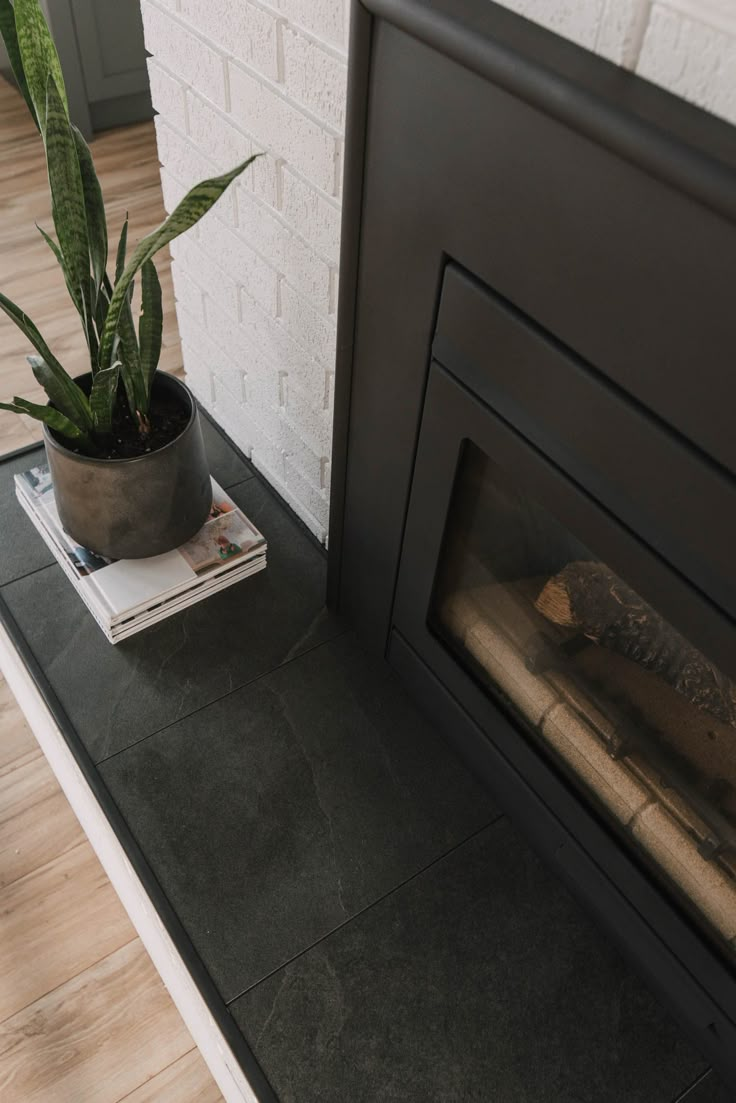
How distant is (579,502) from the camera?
Answer: 2.47ft

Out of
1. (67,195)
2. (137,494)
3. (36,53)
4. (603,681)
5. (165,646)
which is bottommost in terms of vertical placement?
(165,646)

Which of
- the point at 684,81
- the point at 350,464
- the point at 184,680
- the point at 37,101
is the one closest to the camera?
the point at 684,81

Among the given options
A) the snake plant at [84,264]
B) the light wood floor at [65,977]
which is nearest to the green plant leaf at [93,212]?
the snake plant at [84,264]

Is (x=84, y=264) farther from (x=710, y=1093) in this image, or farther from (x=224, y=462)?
(x=710, y=1093)

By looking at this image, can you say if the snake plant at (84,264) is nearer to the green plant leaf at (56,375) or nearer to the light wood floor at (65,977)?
the green plant leaf at (56,375)

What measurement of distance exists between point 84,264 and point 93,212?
7 cm

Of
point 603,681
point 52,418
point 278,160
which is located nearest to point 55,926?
point 52,418

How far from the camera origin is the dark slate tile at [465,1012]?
91 centimetres

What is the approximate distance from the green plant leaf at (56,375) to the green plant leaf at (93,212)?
92 mm

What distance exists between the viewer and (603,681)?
2.99 feet

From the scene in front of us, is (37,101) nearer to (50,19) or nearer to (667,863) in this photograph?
(667,863)

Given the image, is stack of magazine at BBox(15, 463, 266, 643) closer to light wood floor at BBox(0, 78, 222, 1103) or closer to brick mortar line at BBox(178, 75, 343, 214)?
light wood floor at BBox(0, 78, 222, 1103)

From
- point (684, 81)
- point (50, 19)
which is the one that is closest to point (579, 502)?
point (684, 81)

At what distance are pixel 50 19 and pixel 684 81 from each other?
2193 mm
